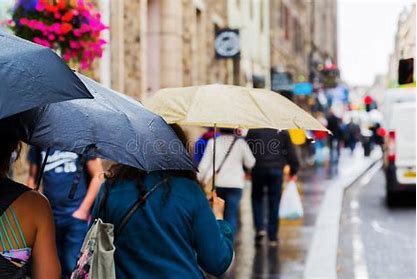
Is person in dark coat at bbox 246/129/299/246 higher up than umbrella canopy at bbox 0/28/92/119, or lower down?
lower down

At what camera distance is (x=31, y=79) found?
2.83 meters

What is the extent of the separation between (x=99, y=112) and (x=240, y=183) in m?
6.43

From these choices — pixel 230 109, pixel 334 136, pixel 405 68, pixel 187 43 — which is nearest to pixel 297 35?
pixel 334 136

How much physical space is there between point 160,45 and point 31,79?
1626cm

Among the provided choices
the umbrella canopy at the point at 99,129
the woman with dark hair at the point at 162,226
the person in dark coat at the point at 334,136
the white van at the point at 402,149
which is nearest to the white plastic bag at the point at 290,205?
the white van at the point at 402,149

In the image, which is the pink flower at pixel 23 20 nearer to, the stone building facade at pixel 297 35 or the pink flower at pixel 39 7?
the pink flower at pixel 39 7

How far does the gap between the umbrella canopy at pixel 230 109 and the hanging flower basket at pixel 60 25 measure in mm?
3354

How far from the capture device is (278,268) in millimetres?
9523

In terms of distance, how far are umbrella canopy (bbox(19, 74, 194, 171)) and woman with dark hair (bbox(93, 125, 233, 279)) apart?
0.86ft

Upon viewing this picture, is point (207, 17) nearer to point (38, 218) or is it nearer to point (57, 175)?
point (57, 175)

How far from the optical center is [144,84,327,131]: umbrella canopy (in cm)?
444

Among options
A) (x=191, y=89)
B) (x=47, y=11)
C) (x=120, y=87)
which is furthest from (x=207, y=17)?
(x=191, y=89)

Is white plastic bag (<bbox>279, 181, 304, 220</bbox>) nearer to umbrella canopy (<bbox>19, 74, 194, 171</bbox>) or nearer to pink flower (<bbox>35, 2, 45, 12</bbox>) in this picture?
pink flower (<bbox>35, 2, 45, 12</bbox>)

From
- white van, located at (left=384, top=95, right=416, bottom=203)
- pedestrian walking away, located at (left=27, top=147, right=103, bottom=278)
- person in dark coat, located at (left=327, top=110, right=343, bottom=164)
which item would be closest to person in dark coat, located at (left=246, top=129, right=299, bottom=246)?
pedestrian walking away, located at (left=27, top=147, right=103, bottom=278)
